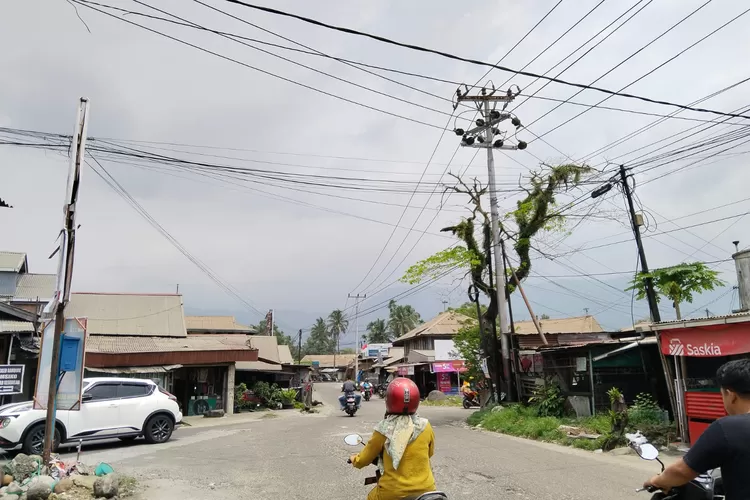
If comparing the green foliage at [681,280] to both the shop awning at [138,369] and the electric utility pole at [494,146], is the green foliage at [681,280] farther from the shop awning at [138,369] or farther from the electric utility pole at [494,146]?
the shop awning at [138,369]

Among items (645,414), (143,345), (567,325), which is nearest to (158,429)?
(143,345)

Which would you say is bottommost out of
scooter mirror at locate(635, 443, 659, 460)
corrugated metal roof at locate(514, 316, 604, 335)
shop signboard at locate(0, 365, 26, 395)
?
scooter mirror at locate(635, 443, 659, 460)

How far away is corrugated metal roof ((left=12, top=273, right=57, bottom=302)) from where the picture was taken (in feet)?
111

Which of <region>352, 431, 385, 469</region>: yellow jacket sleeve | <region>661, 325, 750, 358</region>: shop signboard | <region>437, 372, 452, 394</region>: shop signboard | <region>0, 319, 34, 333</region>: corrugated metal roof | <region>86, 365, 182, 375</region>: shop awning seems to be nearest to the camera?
<region>352, 431, 385, 469</region>: yellow jacket sleeve

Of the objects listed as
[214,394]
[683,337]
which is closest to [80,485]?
[683,337]

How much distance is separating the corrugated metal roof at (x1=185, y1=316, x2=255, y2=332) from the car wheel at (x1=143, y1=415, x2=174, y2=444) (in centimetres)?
3155

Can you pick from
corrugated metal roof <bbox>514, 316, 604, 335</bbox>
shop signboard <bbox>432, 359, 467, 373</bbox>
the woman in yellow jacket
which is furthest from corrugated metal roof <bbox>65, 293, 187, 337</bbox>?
corrugated metal roof <bbox>514, 316, 604, 335</bbox>

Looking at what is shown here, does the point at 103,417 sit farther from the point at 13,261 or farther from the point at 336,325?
the point at 336,325

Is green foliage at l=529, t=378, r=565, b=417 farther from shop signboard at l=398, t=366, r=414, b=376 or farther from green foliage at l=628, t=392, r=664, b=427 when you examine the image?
shop signboard at l=398, t=366, r=414, b=376

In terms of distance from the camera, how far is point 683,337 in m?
12.3

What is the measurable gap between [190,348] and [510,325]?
43.8 feet

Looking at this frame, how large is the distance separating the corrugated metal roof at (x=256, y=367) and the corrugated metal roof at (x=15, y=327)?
38.9 feet

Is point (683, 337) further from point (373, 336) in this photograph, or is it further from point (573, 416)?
point (373, 336)

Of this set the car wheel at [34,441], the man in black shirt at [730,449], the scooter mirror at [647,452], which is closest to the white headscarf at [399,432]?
the scooter mirror at [647,452]
